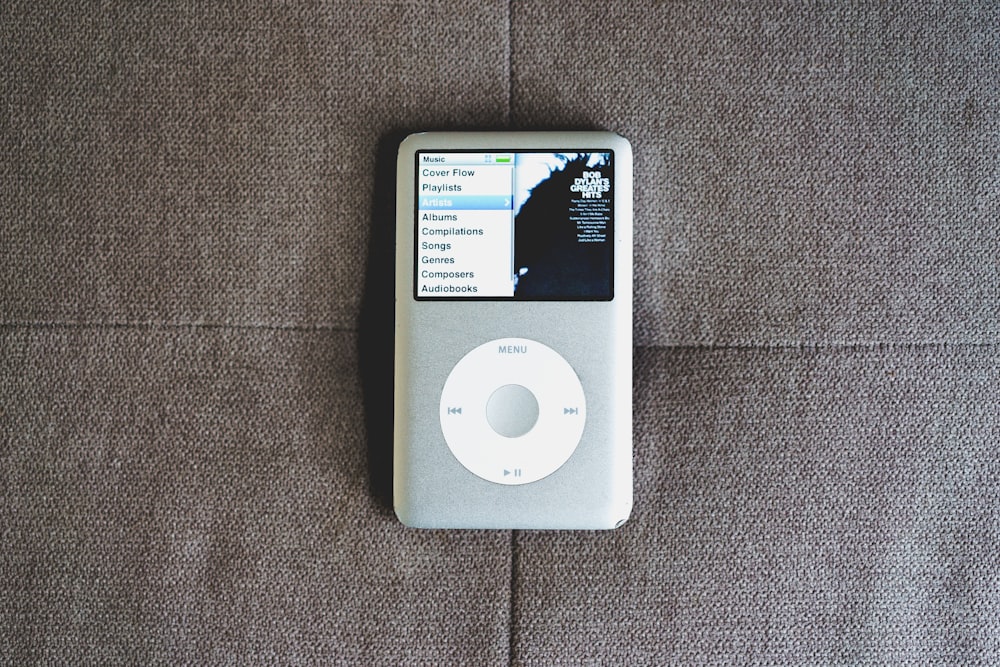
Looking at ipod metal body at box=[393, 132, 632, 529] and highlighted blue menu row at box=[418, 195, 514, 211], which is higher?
highlighted blue menu row at box=[418, 195, 514, 211]

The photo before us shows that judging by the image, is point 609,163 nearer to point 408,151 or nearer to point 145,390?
point 408,151

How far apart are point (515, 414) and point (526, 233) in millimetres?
91

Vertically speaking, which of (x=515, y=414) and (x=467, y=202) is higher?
(x=467, y=202)

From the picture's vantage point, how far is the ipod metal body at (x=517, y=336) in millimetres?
405

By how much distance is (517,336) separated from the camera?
16.0 inches

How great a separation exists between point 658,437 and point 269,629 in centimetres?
22

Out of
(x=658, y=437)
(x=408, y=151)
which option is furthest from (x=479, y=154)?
(x=658, y=437)

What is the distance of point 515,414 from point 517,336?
39mm

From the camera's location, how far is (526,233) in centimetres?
41

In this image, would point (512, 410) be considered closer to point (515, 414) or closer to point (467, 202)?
point (515, 414)

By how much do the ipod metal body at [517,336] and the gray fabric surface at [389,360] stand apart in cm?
2

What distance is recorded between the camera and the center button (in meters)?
0.40

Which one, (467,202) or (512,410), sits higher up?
(467,202)

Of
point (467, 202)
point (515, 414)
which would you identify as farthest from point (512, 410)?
point (467, 202)
